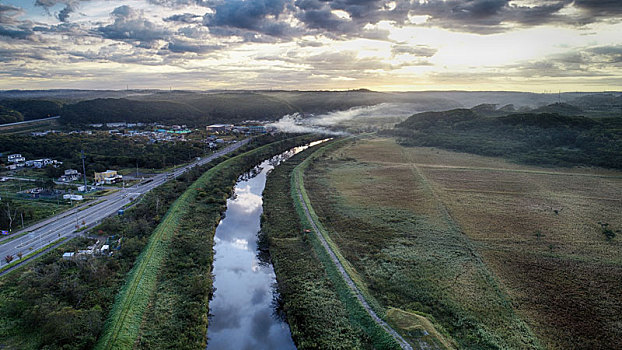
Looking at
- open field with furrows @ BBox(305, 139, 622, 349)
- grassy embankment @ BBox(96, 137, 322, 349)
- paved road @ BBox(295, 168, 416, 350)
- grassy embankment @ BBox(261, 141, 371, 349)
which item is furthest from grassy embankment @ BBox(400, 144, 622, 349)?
grassy embankment @ BBox(96, 137, 322, 349)

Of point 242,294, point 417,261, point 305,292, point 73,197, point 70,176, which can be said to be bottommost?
point 242,294

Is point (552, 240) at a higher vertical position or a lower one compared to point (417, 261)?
higher

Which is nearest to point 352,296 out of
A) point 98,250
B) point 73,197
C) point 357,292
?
point 357,292

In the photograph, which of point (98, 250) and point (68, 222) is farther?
point (68, 222)

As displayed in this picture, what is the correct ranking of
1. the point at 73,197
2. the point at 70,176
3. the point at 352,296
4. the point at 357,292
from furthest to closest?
the point at 70,176, the point at 73,197, the point at 357,292, the point at 352,296

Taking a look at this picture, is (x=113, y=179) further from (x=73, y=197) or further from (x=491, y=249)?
(x=491, y=249)

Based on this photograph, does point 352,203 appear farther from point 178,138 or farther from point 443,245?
point 178,138
